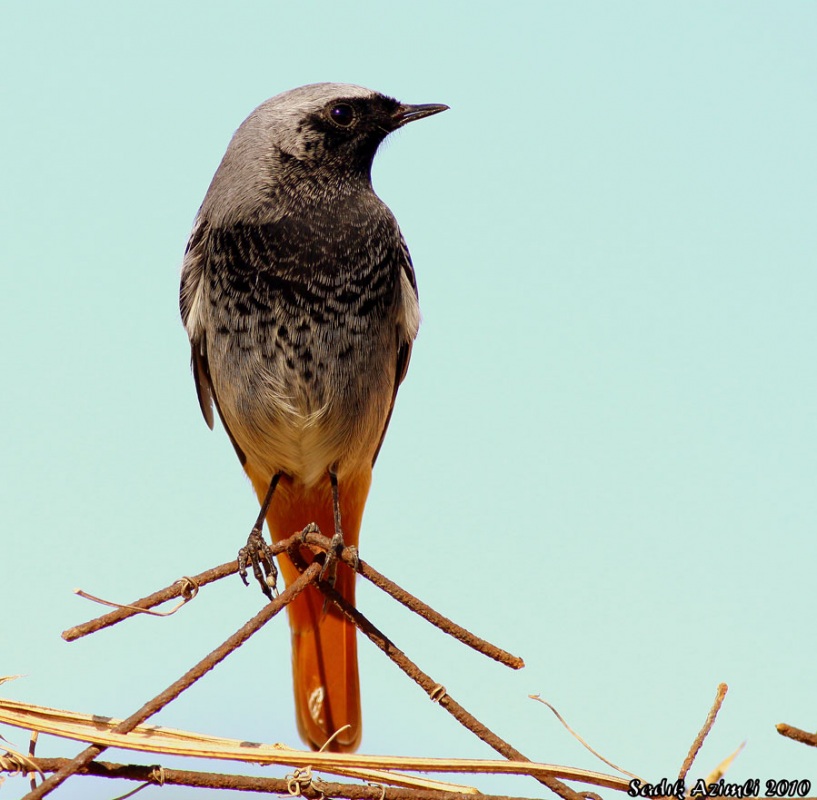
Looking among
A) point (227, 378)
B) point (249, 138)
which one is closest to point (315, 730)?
point (227, 378)

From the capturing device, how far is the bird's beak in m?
5.05

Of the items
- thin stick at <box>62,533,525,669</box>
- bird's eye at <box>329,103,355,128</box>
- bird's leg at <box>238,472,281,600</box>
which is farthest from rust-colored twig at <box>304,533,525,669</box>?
bird's eye at <box>329,103,355,128</box>

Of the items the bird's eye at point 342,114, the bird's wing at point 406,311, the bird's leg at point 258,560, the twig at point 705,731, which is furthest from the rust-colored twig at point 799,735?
the bird's eye at point 342,114

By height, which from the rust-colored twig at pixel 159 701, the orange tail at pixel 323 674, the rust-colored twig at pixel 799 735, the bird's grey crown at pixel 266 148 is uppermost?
the bird's grey crown at pixel 266 148

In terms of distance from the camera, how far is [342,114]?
4.94m

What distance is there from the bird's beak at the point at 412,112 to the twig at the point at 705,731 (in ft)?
A: 11.6

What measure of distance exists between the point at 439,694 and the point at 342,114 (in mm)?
3380

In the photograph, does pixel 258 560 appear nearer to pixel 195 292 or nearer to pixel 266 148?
pixel 195 292

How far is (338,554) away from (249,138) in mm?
2685

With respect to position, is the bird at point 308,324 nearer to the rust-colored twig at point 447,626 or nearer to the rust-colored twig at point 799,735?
the rust-colored twig at point 447,626

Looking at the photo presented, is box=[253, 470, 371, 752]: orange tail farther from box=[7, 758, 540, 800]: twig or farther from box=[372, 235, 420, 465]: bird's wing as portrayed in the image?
box=[7, 758, 540, 800]: twig

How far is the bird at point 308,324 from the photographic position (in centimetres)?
410

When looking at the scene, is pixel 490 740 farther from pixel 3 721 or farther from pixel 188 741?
pixel 3 721

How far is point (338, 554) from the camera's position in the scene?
2.90 m
